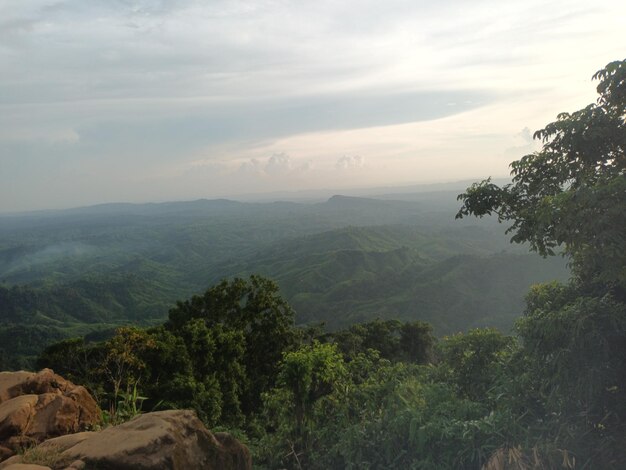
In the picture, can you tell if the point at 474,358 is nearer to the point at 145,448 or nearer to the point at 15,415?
the point at 145,448

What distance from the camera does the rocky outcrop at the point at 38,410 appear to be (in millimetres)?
8031

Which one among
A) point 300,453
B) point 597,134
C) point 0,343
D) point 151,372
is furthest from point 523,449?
point 0,343

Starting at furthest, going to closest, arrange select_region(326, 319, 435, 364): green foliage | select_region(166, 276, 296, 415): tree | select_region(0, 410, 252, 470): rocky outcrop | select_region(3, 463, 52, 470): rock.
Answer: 1. select_region(326, 319, 435, 364): green foliage
2. select_region(166, 276, 296, 415): tree
3. select_region(0, 410, 252, 470): rocky outcrop
4. select_region(3, 463, 52, 470): rock

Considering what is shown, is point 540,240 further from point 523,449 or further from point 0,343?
point 0,343

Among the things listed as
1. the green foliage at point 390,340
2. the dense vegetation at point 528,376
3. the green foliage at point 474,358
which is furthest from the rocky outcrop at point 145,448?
the green foliage at point 390,340

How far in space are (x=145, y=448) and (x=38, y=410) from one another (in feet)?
13.3

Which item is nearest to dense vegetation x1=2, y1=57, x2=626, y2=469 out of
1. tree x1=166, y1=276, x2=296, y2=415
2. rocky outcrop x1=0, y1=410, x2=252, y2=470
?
rocky outcrop x1=0, y1=410, x2=252, y2=470

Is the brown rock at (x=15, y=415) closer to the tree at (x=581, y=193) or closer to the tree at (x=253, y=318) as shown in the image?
the tree at (x=581, y=193)

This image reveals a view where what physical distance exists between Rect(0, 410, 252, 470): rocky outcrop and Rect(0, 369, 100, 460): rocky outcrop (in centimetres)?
139

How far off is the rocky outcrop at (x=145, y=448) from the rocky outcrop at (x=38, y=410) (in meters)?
1.39

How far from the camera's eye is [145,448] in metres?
6.61

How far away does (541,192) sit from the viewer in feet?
36.7

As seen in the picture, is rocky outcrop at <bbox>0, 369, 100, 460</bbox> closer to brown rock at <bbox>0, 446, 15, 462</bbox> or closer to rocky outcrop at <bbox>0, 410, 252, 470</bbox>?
brown rock at <bbox>0, 446, 15, 462</bbox>

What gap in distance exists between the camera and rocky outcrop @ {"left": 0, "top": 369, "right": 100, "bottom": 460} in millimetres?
8031
